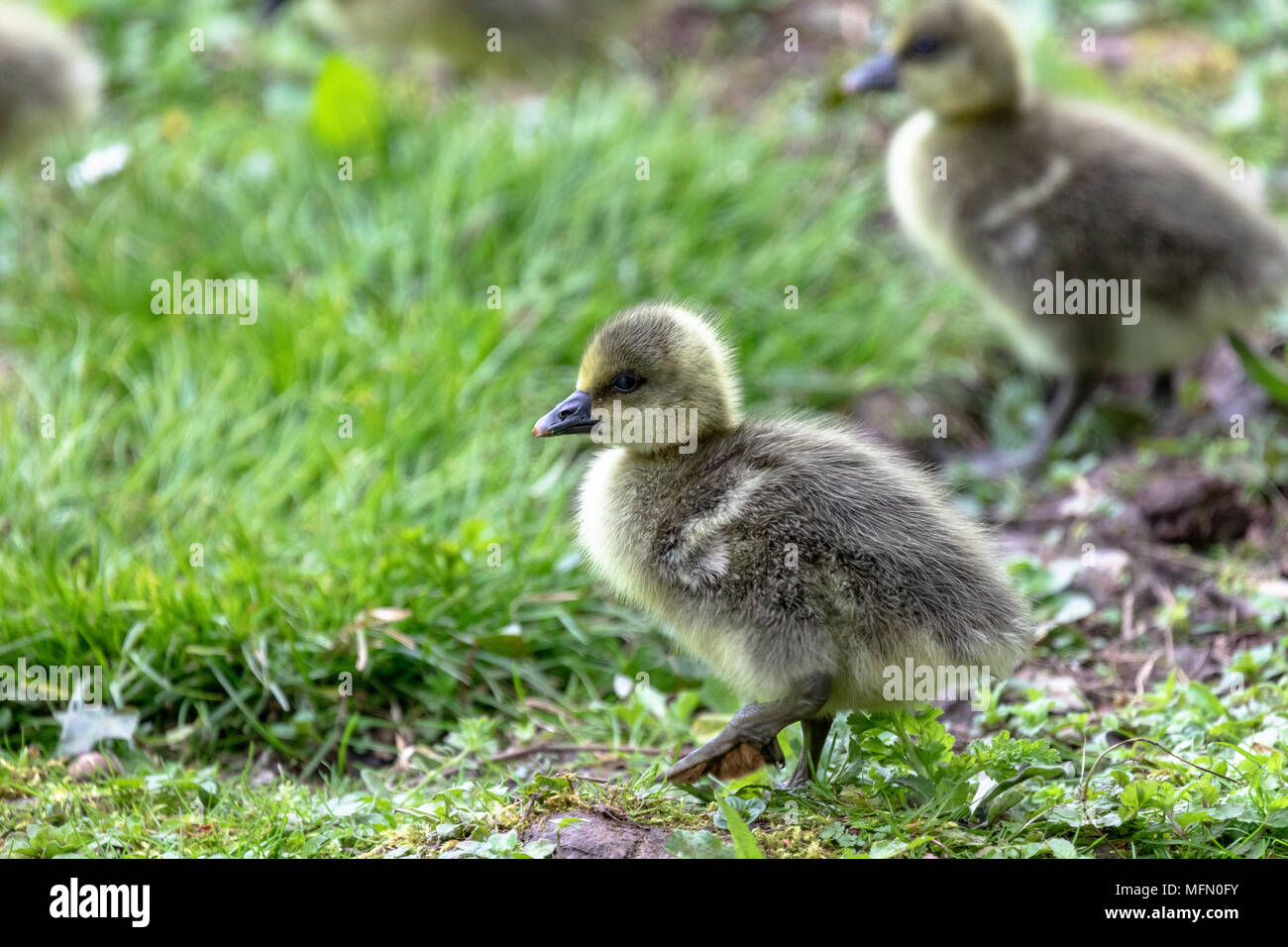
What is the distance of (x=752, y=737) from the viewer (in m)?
2.51

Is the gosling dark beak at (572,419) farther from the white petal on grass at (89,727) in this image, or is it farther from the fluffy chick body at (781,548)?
the white petal on grass at (89,727)

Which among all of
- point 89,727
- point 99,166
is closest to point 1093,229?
point 89,727

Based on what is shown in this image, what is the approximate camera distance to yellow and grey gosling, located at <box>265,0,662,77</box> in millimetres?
6559

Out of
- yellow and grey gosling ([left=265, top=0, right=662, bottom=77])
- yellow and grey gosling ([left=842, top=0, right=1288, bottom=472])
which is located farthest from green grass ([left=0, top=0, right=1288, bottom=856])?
yellow and grey gosling ([left=842, top=0, right=1288, bottom=472])

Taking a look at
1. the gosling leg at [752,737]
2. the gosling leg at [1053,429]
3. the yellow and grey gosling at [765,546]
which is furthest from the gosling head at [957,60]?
the gosling leg at [752,737]

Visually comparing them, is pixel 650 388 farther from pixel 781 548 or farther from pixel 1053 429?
pixel 1053 429

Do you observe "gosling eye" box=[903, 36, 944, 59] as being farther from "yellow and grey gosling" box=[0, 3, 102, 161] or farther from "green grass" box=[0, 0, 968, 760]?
"yellow and grey gosling" box=[0, 3, 102, 161]

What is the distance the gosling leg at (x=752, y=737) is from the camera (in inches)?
97.6

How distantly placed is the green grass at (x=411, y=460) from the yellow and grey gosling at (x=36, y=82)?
6.6 inches

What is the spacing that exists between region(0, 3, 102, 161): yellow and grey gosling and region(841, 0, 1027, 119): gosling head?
3.12 m

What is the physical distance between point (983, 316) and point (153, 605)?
311 cm

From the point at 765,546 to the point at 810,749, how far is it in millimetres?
411

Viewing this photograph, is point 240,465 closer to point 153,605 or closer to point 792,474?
point 153,605
